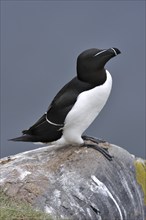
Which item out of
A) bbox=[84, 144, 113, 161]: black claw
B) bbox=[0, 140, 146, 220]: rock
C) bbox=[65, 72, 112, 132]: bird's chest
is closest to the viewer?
bbox=[0, 140, 146, 220]: rock

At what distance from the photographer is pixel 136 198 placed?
9.54 metres

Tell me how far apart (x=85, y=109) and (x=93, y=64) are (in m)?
0.59

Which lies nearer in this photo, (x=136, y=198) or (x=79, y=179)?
(x=79, y=179)

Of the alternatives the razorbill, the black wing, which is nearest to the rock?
the black wing

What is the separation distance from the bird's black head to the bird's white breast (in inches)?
4.3

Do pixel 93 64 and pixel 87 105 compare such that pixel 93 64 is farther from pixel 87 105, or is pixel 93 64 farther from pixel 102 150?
pixel 102 150

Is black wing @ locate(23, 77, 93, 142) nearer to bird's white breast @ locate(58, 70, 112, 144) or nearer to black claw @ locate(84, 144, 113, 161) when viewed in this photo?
bird's white breast @ locate(58, 70, 112, 144)

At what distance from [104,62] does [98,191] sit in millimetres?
1639

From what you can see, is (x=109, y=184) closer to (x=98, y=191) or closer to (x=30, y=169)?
(x=98, y=191)

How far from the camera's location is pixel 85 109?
8.94 metres

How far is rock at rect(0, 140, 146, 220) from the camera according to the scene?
825 centimetres

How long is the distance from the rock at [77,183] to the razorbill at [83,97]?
0.37 m

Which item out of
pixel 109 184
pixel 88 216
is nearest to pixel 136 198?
pixel 109 184

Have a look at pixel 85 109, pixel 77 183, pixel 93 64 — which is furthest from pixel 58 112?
pixel 77 183
